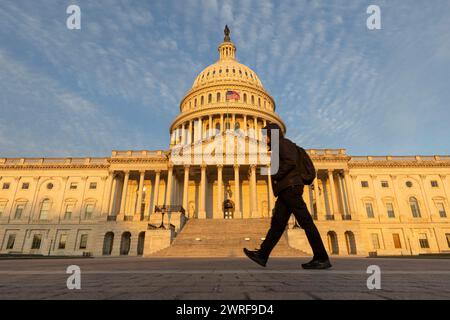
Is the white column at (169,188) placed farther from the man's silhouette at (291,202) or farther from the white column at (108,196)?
the man's silhouette at (291,202)

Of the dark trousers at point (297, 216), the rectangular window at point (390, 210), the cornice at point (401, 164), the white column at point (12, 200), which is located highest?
the cornice at point (401, 164)

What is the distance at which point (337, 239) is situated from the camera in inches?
1496

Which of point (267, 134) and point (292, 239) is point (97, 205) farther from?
point (267, 134)

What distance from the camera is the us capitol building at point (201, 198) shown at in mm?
39375

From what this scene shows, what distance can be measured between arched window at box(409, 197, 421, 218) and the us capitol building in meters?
0.14

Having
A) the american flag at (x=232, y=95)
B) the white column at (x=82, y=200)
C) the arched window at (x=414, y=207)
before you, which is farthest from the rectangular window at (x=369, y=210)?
the white column at (x=82, y=200)

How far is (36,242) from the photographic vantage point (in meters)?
43.8

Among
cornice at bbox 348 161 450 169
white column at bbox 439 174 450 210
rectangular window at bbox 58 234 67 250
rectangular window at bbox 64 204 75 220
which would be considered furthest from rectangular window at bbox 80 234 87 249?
white column at bbox 439 174 450 210

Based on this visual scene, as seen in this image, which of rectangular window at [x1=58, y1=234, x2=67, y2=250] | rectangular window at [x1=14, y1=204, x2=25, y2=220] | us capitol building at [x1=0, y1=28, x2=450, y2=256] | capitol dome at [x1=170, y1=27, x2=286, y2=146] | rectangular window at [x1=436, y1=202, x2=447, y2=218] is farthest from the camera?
capitol dome at [x1=170, y1=27, x2=286, y2=146]

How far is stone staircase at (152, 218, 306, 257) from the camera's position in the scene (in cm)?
2245

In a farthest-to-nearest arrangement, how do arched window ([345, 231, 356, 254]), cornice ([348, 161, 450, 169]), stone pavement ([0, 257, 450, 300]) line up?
cornice ([348, 161, 450, 169]) < arched window ([345, 231, 356, 254]) < stone pavement ([0, 257, 450, 300])

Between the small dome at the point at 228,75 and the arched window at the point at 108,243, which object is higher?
the small dome at the point at 228,75

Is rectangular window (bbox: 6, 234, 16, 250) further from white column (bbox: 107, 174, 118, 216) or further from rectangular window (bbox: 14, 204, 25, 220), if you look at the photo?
white column (bbox: 107, 174, 118, 216)
